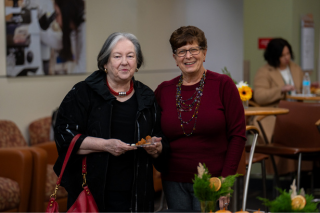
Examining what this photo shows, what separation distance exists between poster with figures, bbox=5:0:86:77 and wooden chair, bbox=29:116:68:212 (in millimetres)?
528

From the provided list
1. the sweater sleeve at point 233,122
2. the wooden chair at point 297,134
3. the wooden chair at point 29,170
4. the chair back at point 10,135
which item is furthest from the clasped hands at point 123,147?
the wooden chair at point 297,134

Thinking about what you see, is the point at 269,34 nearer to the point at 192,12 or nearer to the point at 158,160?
the point at 192,12

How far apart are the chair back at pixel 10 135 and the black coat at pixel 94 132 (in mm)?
2079

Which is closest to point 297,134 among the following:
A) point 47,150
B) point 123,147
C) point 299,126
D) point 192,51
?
point 299,126

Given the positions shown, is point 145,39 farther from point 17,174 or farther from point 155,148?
point 155,148

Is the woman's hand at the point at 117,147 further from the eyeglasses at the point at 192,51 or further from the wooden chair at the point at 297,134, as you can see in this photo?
the wooden chair at the point at 297,134

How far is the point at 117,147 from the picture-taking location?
2.01 metres

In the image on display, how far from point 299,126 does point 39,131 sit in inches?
104

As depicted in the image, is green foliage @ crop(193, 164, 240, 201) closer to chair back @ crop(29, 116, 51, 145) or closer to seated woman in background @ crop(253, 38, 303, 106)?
chair back @ crop(29, 116, 51, 145)

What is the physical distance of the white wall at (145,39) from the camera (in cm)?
446

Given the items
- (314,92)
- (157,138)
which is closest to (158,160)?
(157,138)

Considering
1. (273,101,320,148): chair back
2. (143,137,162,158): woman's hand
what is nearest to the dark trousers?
(143,137,162,158): woman's hand

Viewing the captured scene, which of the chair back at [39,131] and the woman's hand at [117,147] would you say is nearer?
the woman's hand at [117,147]

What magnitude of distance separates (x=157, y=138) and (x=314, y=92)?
14.6ft
